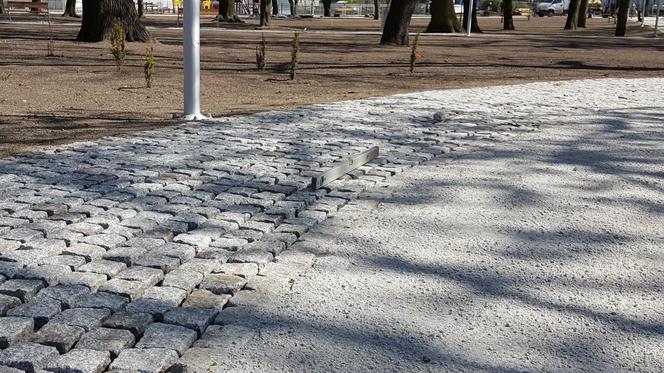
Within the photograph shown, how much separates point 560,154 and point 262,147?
281 cm

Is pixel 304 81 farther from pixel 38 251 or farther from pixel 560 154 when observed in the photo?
pixel 38 251

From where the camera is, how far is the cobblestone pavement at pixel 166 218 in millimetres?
3607

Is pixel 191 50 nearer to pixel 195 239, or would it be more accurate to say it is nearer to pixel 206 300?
pixel 195 239

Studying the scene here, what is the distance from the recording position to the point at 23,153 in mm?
7414

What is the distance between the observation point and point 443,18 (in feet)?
123

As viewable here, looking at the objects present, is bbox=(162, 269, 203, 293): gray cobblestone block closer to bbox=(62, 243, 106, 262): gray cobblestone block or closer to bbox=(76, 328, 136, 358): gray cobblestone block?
bbox=(62, 243, 106, 262): gray cobblestone block

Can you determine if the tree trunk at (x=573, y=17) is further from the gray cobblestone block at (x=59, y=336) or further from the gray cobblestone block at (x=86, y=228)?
the gray cobblestone block at (x=59, y=336)

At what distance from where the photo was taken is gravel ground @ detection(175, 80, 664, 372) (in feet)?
11.7

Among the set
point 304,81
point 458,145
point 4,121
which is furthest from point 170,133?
point 304,81

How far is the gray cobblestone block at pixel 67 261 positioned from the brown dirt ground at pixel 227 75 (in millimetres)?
3262

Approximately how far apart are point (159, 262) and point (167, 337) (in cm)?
100

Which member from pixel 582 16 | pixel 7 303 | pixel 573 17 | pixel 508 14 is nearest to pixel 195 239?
pixel 7 303

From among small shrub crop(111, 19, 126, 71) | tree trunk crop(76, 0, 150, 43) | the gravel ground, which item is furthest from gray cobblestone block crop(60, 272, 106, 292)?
tree trunk crop(76, 0, 150, 43)

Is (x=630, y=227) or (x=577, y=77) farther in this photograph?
(x=577, y=77)
